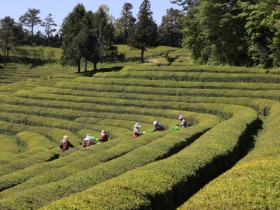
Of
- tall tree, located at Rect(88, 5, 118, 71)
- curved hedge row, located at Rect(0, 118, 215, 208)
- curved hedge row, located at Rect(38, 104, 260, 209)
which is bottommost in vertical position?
curved hedge row, located at Rect(0, 118, 215, 208)

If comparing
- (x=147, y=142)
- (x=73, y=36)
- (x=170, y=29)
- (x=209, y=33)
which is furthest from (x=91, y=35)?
(x=170, y=29)

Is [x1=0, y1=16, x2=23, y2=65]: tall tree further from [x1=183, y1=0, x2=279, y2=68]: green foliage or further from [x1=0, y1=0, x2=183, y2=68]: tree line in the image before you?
[x1=183, y1=0, x2=279, y2=68]: green foliage

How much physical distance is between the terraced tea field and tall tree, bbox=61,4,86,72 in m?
9.05

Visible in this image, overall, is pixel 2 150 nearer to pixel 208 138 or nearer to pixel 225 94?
pixel 208 138

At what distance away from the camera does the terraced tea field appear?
34.6 feet

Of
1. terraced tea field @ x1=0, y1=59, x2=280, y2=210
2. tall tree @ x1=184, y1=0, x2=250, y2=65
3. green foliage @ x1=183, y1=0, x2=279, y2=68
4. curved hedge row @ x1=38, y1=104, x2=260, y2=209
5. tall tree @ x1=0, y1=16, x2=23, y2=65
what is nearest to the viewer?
curved hedge row @ x1=38, y1=104, x2=260, y2=209

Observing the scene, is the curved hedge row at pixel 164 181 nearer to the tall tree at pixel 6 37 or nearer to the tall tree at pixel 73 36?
the tall tree at pixel 73 36

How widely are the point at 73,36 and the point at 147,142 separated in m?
55.5

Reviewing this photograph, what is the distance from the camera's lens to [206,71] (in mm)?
47906

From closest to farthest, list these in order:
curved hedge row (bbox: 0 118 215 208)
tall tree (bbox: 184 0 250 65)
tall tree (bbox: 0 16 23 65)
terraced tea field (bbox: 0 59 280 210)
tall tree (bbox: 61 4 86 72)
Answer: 1. terraced tea field (bbox: 0 59 280 210)
2. curved hedge row (bbox: 0 118 215 208)
3. tall tree (bbox: 184 0 250 65)
4. tall tree (bbox: 61 4 86 72)
5. tall tree (bbox: 0 16 23 65)

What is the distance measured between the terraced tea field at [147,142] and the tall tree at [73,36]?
9.05m

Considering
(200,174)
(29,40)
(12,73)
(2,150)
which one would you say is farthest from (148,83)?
(29,40)

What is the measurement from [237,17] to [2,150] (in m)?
37.7

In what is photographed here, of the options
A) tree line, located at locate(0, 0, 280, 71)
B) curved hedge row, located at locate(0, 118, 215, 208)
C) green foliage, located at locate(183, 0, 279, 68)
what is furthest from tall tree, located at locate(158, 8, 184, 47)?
curved hedge row, located at locate(0, 118, 215, 208)
